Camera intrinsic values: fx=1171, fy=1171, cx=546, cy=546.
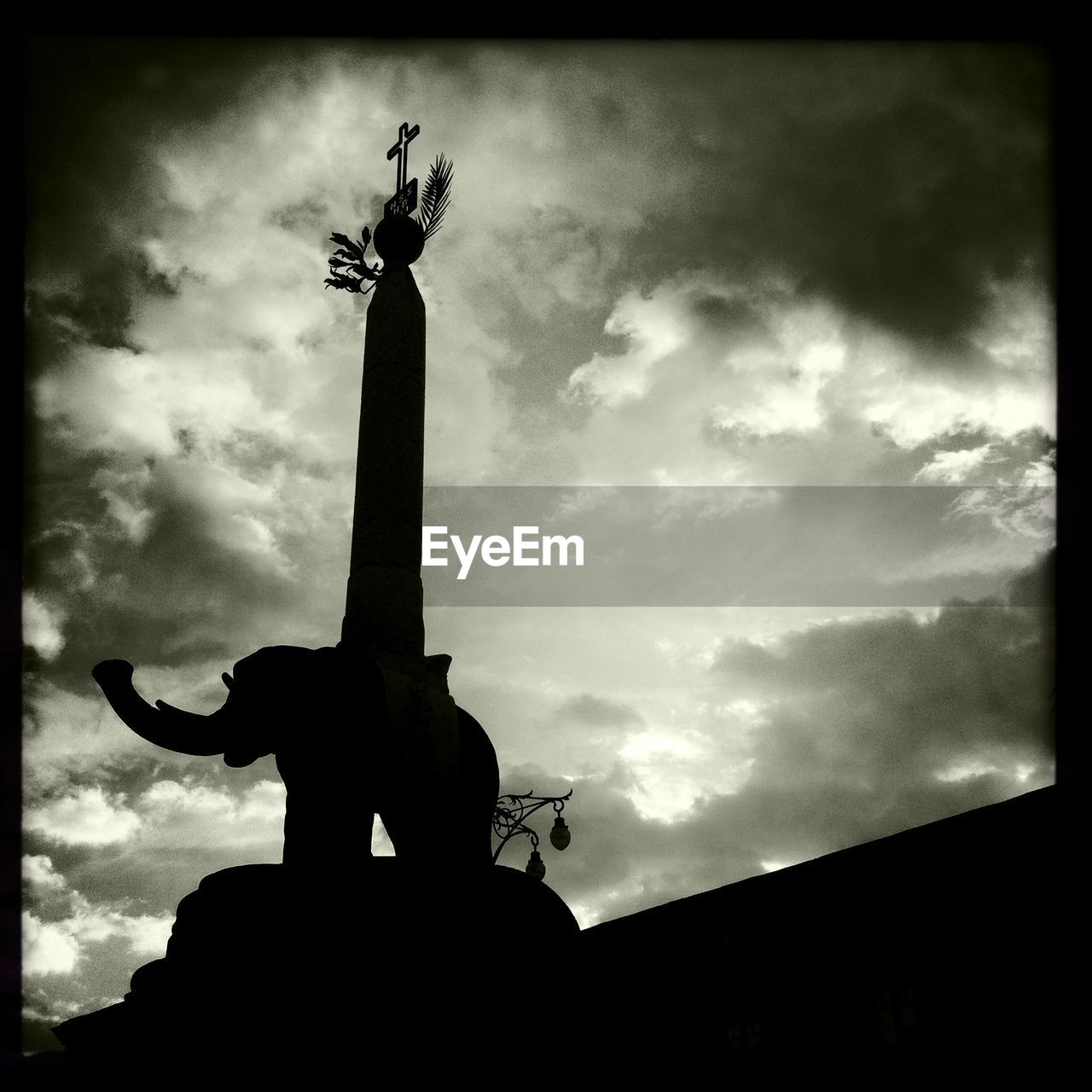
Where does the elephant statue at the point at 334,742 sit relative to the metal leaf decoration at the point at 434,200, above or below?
below

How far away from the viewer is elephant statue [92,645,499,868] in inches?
361

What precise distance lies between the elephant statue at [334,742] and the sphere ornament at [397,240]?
459 centimetres

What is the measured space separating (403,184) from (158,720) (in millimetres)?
6649

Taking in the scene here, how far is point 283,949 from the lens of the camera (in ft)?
26.9

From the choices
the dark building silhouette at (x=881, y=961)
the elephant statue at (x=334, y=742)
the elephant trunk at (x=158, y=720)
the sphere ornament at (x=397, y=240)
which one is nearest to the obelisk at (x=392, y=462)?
the sphere ornament at (x=397, y=240)

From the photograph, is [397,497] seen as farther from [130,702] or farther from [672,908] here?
[672,908]

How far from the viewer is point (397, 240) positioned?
39.7 ft

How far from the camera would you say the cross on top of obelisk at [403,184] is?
12469 mm

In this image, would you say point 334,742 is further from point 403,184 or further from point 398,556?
point 403,184

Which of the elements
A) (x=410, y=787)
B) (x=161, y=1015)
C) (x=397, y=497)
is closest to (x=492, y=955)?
(x=410, y=787)

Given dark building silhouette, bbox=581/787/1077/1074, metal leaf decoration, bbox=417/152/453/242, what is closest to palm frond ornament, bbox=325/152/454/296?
metal leaf decoration, bbox=417/152/453/242

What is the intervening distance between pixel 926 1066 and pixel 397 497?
1966cm

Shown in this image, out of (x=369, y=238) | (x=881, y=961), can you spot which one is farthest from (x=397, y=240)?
(x=881, y=961)

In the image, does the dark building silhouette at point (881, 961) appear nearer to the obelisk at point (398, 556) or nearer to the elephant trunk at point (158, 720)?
the obelisk at point (398, 556)
